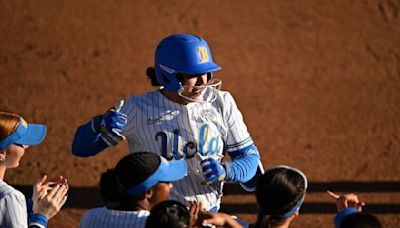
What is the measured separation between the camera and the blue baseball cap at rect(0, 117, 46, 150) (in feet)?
15.6

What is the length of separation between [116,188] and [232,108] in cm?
148

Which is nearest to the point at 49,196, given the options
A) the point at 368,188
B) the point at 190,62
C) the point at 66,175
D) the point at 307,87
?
the point at 190,62

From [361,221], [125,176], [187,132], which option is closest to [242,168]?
[187,132]

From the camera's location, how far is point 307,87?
10031mm

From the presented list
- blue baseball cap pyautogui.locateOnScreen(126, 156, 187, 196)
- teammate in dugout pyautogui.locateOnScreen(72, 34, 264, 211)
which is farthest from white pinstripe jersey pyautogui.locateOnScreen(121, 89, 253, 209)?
blue baseball cap pyautogui.locateOnScreen(126, 156, 187, 196)

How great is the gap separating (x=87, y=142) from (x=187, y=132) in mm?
698

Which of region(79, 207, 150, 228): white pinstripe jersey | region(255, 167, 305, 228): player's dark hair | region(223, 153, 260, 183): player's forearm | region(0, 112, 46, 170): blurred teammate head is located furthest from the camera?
region(223, 153, 260, 183): player's forearm

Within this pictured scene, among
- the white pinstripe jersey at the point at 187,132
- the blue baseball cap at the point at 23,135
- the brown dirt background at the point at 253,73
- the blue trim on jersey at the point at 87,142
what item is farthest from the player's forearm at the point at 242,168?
the brown dirt background at the point at 253,73

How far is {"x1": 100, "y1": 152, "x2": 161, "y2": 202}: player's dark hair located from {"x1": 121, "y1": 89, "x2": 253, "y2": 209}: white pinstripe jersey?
3.11 feet

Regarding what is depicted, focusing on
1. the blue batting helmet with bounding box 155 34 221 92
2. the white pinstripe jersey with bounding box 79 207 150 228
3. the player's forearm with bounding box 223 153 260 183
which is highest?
the blue batting helmet with bounding box 155 34 221 92

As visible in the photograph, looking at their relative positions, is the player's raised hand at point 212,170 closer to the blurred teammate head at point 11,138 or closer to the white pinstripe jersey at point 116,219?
the white pinstripe jersey at point 116,219

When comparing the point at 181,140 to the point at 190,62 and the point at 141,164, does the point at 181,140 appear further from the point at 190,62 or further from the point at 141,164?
the point at 141,164

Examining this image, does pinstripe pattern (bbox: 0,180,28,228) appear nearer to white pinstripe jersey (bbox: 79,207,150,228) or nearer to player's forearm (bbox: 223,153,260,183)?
white pinstripe jersey (bbox: 79,207,150,228)

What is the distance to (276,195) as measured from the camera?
4.38 m
